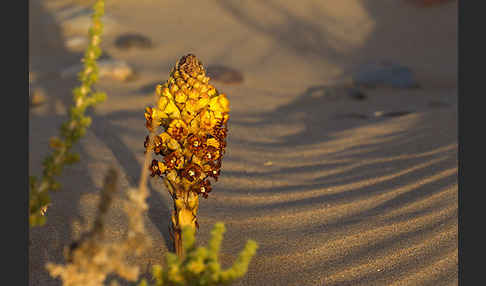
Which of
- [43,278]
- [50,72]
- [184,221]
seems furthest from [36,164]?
[50,72]

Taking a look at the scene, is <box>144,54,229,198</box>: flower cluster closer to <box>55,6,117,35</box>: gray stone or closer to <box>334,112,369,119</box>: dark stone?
<box>334,112,369,119</box>: dark stone

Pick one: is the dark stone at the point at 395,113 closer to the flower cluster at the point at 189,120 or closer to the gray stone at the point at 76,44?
the flower cluster at the point at 189,120

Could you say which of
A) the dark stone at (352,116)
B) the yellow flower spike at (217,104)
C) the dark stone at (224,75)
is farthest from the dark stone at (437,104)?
the yellow flower spike at (217,104)

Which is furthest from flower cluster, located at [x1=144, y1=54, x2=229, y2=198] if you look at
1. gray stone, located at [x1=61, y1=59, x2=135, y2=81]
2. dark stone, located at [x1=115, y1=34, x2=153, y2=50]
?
dark stone, located at [x1=115, y1=34, x2=153, y2=50]

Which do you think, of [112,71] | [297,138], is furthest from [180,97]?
[112,71]

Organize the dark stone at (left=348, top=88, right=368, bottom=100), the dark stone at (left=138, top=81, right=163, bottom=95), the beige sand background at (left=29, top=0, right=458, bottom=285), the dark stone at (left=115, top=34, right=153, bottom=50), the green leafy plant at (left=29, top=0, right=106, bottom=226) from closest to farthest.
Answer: the green leafy plant at (left=29, top=0, right=106, bottom=226), the beige sand background at (left=29, top=0, right=458, bottom=285), the dark stone at (left=138, top=81, right=163, bottom=95), the dark stone at (left=348, top=88, right=368, bottom=100), the dark stone at (left=115, top=34, right=153, bottom=50)
